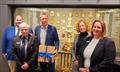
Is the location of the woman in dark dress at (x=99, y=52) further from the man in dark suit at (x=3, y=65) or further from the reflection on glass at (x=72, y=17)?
the man in dark suit at (x=3, y=65)

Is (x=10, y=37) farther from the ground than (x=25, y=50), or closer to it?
farther from the ground

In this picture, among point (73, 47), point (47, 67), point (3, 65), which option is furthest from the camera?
point (3, 65)

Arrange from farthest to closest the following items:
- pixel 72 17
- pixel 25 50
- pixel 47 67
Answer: pixel 72 17, pixel 47 67, pixel 25 50

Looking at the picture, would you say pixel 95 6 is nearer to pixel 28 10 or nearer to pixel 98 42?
pixel 28 10

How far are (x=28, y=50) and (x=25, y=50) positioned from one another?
0.05 meters

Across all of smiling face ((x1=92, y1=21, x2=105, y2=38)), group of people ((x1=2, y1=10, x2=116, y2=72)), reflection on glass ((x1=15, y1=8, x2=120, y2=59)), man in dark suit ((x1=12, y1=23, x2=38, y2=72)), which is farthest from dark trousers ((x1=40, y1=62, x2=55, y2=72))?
smiling face ((x1=92, y1=21, x2=105, y2=38))

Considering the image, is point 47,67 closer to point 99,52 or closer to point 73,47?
point 73,47

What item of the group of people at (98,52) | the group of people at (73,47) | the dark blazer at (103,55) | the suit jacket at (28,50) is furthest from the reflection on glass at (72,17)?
the dark blazer at (103,55)

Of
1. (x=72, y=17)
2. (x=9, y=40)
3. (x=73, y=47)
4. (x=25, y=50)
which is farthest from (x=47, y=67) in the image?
(x=72, y=17)

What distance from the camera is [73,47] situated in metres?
4.70

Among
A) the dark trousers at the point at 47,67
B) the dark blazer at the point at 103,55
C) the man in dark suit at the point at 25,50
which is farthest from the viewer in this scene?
the dark trousers at the point at 47,67

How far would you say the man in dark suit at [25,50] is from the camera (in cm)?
435

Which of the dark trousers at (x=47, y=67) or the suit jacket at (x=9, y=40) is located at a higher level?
the suit jacket at (x=9, y=40)

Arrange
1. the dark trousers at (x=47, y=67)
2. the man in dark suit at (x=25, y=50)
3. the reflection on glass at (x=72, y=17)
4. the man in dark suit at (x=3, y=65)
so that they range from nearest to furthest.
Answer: the man in dark suit at (x=25, y=50)
the dark trousers at (x=47, y=67)
the reflection on glass at (x=72, y=17)
the man in dark suit at (x=3, y=65)
